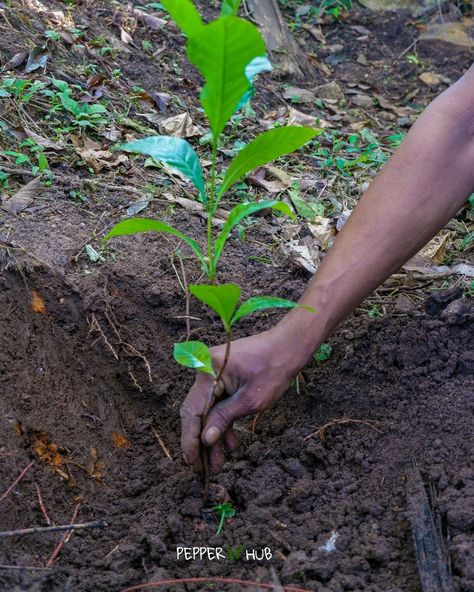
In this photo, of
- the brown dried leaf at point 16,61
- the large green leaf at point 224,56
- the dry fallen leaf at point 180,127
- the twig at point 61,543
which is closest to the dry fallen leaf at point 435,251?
the dry fallen leaf at point 180,127

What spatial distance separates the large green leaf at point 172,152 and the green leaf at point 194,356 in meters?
0.38

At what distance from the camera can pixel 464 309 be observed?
2582 millimetres

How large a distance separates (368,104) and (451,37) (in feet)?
4.70

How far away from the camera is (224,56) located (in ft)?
5.08

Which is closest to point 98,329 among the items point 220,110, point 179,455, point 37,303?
point 37,303

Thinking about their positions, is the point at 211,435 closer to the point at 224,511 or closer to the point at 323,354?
the point at 224,511

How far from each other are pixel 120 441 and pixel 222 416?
0.63 m

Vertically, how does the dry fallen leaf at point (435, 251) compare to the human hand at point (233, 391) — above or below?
below

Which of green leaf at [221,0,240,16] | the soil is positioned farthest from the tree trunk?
green leaf at [221,0,240,16]

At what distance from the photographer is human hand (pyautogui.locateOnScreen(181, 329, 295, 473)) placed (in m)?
2.03

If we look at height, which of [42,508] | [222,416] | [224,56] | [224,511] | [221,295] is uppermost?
[224,56]

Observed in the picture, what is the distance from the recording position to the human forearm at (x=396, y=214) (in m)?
2.14

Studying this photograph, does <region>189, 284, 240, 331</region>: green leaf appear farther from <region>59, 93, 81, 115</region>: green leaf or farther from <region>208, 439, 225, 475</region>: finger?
<region>59, 93, 81, 115</region>: green leaf

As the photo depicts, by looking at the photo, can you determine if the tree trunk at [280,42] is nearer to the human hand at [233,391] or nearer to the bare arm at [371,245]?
the bare arm at [371,245]
